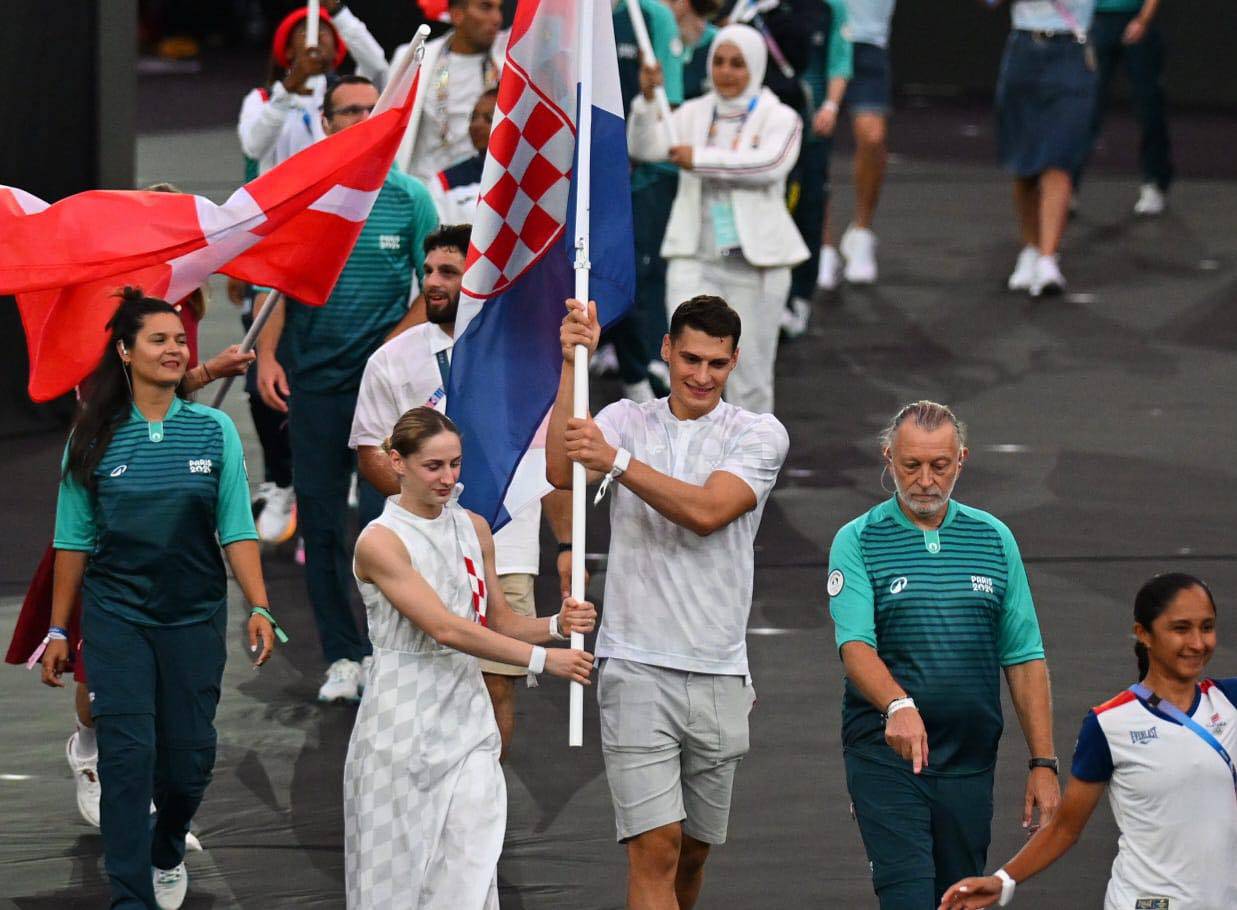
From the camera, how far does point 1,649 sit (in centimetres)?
909

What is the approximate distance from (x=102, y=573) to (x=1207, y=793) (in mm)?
3190

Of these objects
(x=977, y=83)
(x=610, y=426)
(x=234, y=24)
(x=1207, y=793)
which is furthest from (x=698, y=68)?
(x=234, y=24)

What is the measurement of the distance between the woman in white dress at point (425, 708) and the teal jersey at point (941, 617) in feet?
2.30

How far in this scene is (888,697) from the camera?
566cm

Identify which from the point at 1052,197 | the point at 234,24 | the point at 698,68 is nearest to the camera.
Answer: the point at 698,68

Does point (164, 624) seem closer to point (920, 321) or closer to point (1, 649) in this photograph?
point (1, 649)

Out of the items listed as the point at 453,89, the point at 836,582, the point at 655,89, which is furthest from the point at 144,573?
the point at 655,89

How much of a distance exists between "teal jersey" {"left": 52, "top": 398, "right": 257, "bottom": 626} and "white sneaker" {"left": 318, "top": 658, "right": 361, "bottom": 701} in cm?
198

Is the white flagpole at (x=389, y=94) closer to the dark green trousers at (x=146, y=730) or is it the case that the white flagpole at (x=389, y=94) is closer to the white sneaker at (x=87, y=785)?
the dark green trousers at (x=146, y=730)

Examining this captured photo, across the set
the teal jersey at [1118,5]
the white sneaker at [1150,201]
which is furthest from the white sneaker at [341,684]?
the white sneaker at [1150,201]

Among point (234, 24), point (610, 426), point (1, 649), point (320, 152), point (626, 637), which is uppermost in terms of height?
point (234, 24)

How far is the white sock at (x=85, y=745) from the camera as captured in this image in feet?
24.7

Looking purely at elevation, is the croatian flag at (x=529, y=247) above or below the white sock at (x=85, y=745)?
above

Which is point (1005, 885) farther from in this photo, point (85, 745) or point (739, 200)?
point (739, 200)
